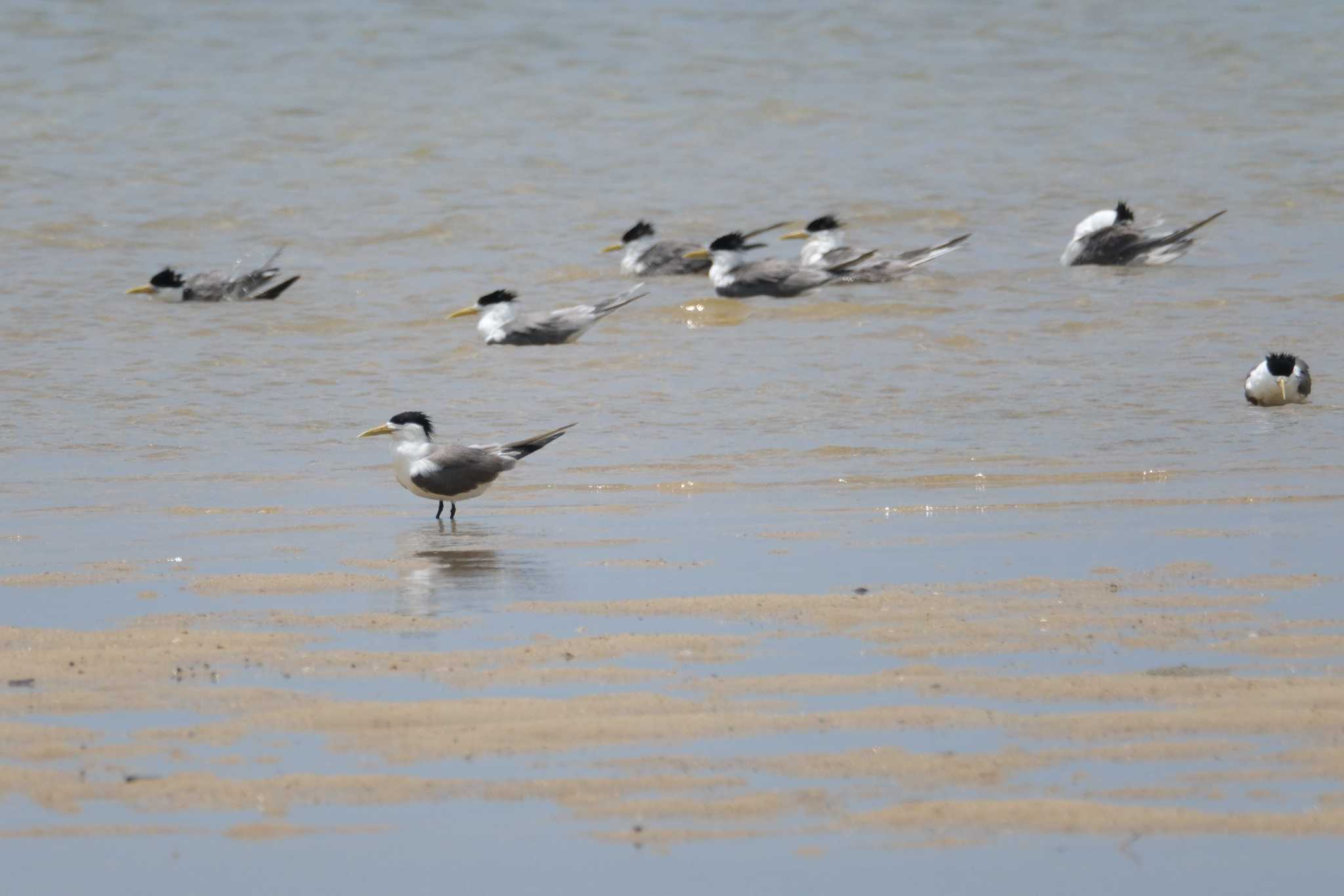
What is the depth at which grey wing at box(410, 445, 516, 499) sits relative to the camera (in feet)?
25.0

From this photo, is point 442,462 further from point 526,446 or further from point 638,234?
point 638,234

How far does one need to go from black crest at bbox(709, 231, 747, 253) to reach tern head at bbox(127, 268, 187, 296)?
404 centimetres

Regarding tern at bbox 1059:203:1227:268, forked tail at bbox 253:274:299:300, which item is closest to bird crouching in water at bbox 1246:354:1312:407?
tern at bbox 1059:203:1227:268

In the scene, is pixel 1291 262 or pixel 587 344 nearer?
pixel 587 344

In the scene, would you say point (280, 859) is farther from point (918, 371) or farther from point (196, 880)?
point (918, 371)

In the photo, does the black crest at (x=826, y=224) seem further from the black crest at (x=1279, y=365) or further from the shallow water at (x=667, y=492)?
the black crest at (x=1279, y=365)

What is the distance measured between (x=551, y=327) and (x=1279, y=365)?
17.3ft

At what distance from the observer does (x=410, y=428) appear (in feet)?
26.4

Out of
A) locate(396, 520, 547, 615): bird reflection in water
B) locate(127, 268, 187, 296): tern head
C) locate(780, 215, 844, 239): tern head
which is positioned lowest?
locate(780, 215, 844, 239): tern head

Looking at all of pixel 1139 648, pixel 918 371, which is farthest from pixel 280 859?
pixel 918 371

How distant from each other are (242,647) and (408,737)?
1025mm

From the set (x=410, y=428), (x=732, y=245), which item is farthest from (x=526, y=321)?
(x=410, y=428)

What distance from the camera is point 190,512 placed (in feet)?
25.4

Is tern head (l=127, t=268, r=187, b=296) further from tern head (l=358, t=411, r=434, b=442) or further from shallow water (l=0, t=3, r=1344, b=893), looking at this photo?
tern head (l=358, t=411, r=434, b=442)
